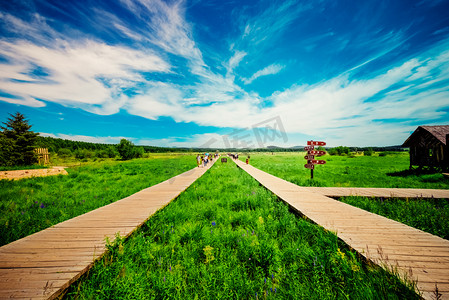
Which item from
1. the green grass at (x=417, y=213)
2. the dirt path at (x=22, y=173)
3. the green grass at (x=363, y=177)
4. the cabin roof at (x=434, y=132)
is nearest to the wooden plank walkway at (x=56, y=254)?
the green grass at (x=417, y=213)

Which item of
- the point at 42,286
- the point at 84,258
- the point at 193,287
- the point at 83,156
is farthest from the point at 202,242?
the point at 83,156

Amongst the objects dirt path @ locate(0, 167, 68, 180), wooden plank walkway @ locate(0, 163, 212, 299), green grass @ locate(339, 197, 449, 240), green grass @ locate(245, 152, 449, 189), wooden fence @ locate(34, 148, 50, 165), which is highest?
wooden fence @ locate(34, 148, 50, 165)

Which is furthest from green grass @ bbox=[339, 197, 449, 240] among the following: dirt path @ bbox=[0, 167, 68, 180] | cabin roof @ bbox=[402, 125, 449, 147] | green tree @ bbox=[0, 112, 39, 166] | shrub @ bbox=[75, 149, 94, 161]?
shrub @ bbox=[75, 149, 94, 161]

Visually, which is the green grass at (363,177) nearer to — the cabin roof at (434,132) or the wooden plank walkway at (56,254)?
the cabin roof at (434,132)

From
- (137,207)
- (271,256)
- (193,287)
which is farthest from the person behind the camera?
(137,207)

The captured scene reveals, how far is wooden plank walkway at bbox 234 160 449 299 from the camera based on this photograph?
200 cm

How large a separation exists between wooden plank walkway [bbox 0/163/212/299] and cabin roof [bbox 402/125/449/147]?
68.8 feet

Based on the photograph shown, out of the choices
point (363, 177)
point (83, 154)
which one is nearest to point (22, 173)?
point (363, 177)

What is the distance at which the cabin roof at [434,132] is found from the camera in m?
12.4

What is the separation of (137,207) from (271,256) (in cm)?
421

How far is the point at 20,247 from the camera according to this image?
2.66 m

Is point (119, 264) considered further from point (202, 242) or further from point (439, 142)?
point (439, 142)

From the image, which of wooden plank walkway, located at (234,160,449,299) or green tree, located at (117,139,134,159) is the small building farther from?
green tree, located at (117,139,134,159)

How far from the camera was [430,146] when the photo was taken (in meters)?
13.1
